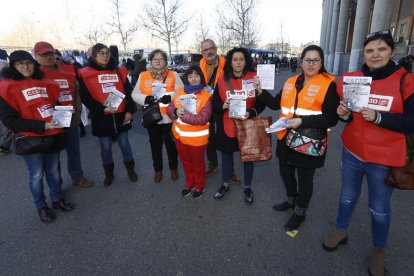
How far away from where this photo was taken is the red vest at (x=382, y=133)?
1952mm

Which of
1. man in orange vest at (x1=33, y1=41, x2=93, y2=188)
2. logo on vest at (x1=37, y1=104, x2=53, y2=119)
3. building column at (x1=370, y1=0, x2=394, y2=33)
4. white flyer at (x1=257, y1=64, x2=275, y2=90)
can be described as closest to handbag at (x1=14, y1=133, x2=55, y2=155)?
logo on vest at (x1=37, y1=104, x2=53, y2=119)

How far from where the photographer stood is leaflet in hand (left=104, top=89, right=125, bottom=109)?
364cm

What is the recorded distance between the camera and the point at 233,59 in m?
3.10

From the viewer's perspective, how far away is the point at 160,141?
13.4ft

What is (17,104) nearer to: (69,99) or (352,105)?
(69,99)

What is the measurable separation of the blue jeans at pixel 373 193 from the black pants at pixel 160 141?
252cm

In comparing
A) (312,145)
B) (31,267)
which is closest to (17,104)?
(31,267)

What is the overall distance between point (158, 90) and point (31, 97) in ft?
5.03

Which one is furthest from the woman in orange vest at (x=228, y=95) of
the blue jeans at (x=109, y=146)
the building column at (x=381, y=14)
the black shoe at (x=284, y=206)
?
the building column at (x=381, y=14)

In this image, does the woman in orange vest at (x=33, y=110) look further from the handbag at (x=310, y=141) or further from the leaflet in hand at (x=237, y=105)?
the handbag at (x=310, y=141)

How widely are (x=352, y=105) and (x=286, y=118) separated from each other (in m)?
0.69

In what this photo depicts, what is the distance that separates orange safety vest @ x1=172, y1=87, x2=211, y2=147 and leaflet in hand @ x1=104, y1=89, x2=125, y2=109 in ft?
2.86

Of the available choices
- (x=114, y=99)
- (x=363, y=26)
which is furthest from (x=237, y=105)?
(x=363, y=26)

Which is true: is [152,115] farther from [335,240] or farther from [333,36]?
[333,36]
